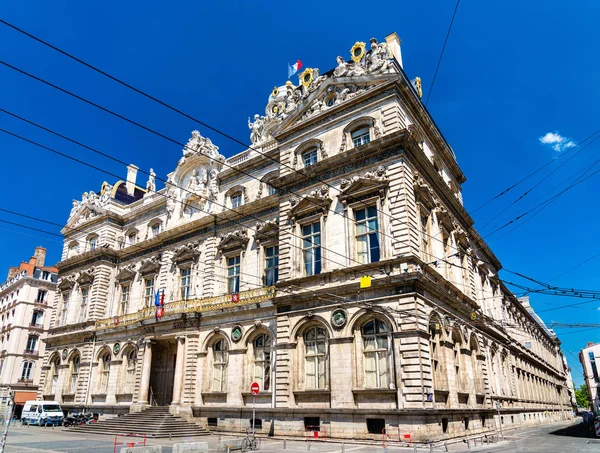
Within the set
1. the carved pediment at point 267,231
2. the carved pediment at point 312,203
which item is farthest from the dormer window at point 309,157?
the carved pediment at point 267,231

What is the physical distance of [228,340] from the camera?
95.9ft

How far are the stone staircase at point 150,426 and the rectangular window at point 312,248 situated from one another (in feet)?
38.1

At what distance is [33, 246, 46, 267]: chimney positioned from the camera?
6487cm

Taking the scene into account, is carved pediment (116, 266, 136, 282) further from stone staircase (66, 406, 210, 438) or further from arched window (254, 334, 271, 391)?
arched window (254, 334, 271, 391)

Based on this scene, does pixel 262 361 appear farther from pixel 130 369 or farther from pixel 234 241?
pixel 130 369

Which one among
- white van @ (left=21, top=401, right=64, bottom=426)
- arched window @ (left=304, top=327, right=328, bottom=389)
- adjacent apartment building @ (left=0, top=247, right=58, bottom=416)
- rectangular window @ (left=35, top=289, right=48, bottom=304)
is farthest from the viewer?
rectangular window @ (left=35, top=289, right=48, bottom=304)

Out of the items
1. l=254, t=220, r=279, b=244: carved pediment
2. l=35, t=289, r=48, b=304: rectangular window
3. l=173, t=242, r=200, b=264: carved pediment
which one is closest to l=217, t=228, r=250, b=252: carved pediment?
l=254, t=220, r=279, b=244: carved pediment

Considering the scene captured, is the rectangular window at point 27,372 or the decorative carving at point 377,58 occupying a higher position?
the decorative carving at point 377,58

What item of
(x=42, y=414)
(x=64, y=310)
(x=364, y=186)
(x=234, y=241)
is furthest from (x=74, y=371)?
(x=364, y=186)

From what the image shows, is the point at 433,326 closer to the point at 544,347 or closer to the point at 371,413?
the point at 371,413

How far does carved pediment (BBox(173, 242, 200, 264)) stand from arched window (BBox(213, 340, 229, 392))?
7.10 m

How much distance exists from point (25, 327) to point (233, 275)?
40.4m

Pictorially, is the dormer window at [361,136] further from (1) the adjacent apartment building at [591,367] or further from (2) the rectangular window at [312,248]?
(1) the adjacent apartment building at [591,367]

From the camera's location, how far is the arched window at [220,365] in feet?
95.8
